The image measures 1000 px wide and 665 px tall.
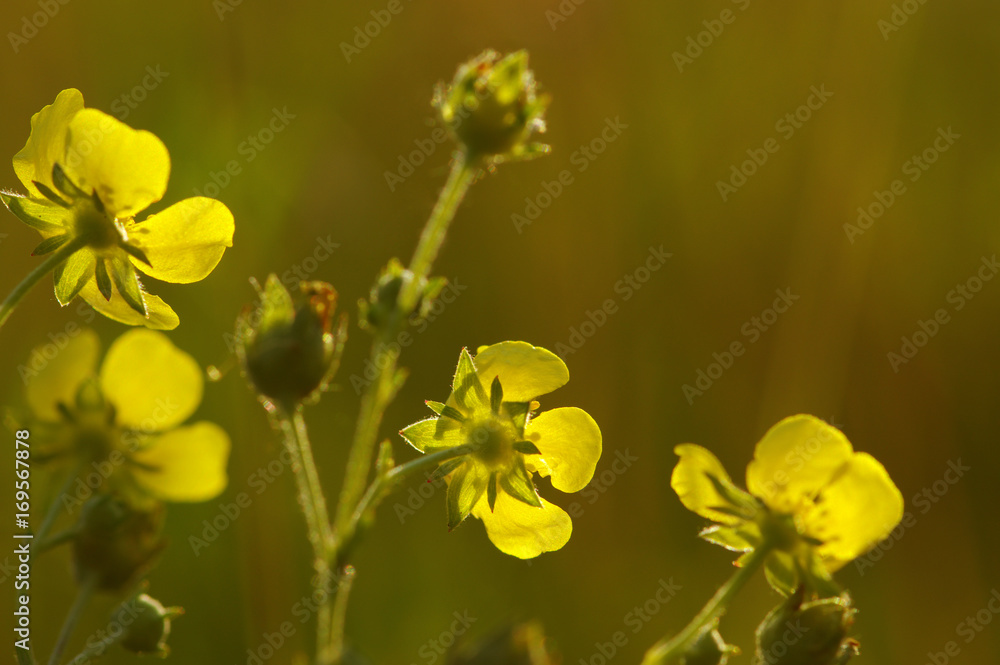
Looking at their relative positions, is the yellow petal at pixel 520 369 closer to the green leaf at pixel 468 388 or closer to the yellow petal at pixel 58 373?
the green leaf at pixel 468 388

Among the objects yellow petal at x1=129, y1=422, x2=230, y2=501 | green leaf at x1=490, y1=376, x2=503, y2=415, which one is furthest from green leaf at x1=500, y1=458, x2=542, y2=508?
yellow petal at x1=129, y1=422, x2=230, y2=501

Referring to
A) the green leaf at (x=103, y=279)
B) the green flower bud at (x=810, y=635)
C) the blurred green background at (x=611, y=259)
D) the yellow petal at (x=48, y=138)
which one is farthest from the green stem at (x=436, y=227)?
the blurred green background at (x=611, y=259)

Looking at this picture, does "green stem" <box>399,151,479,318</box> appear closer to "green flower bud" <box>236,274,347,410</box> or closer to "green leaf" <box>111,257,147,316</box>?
"green flower bud" <box>236,274,347,410</box>

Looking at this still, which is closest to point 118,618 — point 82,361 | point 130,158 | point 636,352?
point 82,361

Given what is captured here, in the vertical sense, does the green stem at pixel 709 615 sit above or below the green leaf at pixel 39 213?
above

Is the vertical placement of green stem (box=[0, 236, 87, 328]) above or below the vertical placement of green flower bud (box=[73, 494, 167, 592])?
above

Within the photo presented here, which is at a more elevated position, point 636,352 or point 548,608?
point 636,352

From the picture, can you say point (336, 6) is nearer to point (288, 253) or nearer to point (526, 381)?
point (288, 253)
